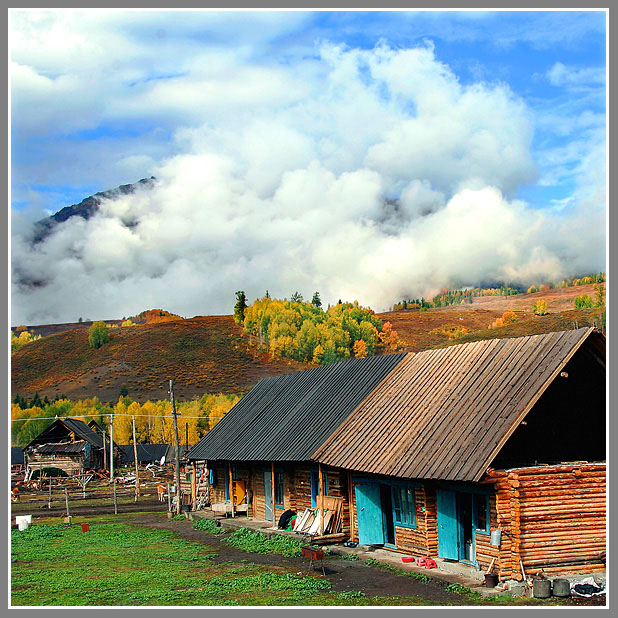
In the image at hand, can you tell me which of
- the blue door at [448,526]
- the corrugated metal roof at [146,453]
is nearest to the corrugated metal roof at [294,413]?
the blue door at [448,526]

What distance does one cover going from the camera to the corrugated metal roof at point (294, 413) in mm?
28234

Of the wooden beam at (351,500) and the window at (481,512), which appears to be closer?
the window at (481,512)

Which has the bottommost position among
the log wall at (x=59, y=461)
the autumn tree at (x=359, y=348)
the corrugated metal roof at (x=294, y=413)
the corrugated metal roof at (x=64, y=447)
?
the log wall at (x=59, y=461)

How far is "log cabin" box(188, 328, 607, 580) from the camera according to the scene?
59.9ft

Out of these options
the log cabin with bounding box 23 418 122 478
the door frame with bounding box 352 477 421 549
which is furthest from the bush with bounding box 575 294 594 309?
the door frame with bounding box 352 477 421 549

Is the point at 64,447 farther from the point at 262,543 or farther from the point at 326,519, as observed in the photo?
the point at 326,519

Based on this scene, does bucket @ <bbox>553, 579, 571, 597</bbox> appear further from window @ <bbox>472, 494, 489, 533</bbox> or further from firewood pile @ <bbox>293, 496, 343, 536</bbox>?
firewood pile @ <bbox>293, 496, 343, 536</bbox>

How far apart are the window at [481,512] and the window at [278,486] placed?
40.6ft

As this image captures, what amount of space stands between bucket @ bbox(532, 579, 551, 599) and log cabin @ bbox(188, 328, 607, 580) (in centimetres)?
102

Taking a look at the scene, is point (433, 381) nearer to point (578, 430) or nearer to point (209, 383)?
point (578, 430)

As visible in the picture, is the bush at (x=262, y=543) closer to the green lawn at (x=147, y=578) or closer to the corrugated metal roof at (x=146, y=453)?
the green lawn at (x=147, y=578)

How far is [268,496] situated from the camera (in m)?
31.7

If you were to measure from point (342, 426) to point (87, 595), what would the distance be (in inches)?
444

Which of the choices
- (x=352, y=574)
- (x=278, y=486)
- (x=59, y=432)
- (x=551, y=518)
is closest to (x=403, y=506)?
(x=352, y=574)
